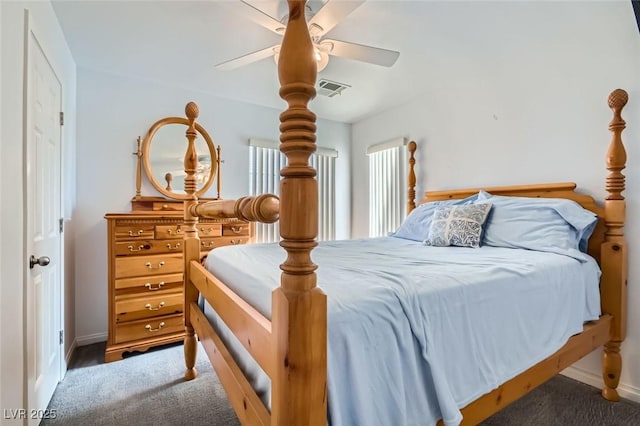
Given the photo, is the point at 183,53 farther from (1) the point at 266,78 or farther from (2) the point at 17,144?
(2) the point at 17,144

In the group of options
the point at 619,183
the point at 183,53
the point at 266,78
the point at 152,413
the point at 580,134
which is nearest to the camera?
the point at 152,413

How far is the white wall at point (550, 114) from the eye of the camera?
71.6 inches

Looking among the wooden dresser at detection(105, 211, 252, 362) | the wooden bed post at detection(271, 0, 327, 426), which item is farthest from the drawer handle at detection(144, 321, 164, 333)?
the wooden bed post at detection(271, 0, 327, 426)

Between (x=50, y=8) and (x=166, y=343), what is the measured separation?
2.43 meters

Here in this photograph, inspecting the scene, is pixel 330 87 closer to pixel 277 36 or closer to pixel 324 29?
pixel 277 36

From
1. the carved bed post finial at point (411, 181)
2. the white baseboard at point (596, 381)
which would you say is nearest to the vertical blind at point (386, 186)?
the carved bed post finial at point (411, 181)

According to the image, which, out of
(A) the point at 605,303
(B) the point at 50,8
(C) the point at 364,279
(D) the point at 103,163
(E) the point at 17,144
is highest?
(B) the point at 50,8

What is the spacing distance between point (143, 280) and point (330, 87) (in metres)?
2.42

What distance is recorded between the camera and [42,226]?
61.5 inches

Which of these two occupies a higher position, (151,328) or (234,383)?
(234,383)

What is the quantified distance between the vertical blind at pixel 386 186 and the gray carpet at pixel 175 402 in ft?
6.76

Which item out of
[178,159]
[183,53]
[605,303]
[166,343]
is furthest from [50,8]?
[605,303]

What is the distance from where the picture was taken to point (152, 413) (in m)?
1.65

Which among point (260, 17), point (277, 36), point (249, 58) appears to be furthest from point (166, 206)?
point (260, 17)
